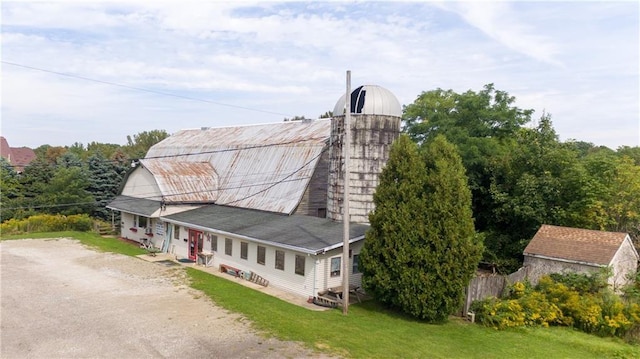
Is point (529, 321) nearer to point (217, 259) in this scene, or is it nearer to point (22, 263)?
point (217, 259)

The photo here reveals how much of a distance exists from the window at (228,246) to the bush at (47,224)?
53.7ft

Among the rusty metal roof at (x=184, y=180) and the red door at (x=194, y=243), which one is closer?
the red door at (x=194, y=243)

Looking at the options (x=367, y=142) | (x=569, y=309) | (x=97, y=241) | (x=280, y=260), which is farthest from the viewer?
(x=97, y=241)

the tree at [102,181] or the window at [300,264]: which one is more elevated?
the tree at [102,181]

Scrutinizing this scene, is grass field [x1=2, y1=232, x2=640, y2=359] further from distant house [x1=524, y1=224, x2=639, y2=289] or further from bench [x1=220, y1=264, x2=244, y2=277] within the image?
bench [x1=220, y1=264, x2=244, y2=277]

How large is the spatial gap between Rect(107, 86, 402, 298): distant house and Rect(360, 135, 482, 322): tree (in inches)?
88.9

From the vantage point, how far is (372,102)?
1941cm

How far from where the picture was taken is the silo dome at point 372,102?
19.4 meters

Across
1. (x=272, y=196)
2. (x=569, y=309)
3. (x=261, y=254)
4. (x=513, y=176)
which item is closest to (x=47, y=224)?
(x=272, y=196)

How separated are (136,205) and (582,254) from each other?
2386 cm

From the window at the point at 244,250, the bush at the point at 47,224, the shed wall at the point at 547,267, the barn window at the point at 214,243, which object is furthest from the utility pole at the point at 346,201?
the bush at the point at 47,224

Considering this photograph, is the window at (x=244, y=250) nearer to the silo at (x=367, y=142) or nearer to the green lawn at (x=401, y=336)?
the green lawn at (x=401, y=336)

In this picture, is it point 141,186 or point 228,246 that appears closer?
point 228,246

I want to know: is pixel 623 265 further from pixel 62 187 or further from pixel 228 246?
pixel 62 187
